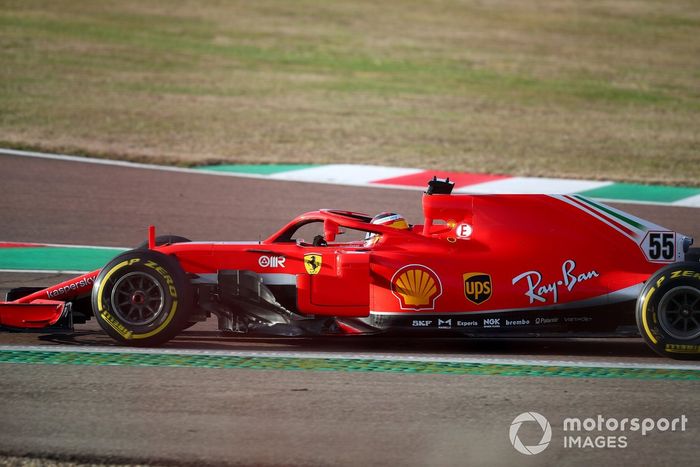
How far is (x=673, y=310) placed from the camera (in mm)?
7680

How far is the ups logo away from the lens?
7.82m

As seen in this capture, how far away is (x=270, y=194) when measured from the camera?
14.3 meters

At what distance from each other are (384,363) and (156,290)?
1716 mm

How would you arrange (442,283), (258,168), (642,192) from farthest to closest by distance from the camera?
1. (258,168)
2. (642,192)
3. (442,283)

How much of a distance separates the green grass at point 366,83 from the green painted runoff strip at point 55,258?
4.72 metres

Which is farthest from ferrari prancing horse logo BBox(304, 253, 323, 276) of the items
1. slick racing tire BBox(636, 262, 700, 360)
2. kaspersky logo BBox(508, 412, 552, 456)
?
slick racing tire BBox(636, 262, 700, 360)

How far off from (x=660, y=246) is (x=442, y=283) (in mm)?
1676

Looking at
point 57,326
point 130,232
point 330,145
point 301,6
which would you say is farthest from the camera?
point 301,6

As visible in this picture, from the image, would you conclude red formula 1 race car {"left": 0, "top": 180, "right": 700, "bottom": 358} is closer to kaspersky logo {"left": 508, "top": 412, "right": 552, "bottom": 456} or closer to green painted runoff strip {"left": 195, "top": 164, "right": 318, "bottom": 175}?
kaspersky logo {"left": 508, "top": 412, "right": 552, "bottom": 456}

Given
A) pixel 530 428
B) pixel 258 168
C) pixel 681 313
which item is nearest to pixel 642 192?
pixel 258 168

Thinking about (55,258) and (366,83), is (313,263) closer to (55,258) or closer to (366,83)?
(55,258)

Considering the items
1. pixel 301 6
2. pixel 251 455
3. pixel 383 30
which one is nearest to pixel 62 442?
pixel 251 455

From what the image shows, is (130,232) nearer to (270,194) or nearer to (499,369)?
(270,194)

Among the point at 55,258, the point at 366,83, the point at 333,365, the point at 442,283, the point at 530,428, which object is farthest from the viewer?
the point at 366,83
